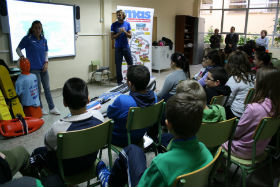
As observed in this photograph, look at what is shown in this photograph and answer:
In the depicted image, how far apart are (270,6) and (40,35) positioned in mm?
8764

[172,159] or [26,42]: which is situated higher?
[26,42]

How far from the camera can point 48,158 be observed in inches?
59.7

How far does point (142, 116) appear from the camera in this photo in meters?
1.83

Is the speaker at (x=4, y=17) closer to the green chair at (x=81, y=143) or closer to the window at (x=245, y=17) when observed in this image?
the green chair at (x=81, y=143)

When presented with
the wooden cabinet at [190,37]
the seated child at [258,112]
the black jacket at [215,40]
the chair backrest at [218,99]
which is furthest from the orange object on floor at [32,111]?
the black jacket at [215,40]

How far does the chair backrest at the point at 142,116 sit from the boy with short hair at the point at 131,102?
57mm

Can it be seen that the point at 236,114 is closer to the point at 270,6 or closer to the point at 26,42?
the point at 26,42

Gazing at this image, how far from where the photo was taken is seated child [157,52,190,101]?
277cm

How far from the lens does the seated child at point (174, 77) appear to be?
2770 millimetres

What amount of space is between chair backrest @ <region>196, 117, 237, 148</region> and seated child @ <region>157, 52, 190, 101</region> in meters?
1.18

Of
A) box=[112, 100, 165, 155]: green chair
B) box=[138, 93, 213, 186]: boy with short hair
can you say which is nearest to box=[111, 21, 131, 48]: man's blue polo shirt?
box=[112, 100, 165, 155]: green chair

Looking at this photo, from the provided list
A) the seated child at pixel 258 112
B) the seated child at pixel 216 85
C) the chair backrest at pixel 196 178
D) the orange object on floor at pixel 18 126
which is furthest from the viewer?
the orange object on floor at pixel 18 126

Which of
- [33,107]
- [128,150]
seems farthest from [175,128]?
[33,107]

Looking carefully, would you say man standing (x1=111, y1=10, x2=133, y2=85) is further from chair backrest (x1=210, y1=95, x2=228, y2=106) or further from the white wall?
chair backrest (x1=210, y1=95, x2=228, y2=106)
